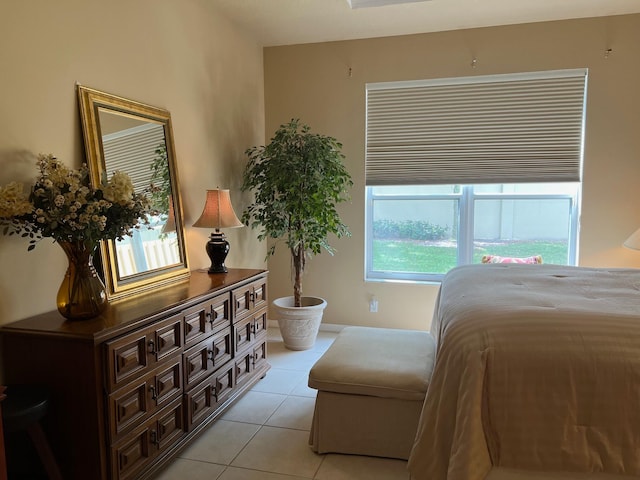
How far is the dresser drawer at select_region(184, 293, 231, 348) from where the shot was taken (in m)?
2.35

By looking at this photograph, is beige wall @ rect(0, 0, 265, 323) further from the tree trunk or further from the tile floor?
the tile floor

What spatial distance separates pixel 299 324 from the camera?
3824mm

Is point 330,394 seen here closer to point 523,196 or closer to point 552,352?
point 552,352

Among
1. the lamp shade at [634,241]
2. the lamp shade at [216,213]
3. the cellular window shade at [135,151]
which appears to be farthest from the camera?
the lamp shade at [634,241]

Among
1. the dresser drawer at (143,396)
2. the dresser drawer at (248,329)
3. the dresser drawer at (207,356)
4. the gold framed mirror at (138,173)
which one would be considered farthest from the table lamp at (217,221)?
the dresser drawer at (143,396)

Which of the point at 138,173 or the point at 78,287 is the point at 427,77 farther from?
the point at 78,287

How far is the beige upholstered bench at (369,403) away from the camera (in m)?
2.23

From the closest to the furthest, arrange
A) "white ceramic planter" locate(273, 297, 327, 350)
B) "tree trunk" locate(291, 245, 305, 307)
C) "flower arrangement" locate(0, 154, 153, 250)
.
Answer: "flower arrangement" locate(0, 154, 153, 250), "white ceramic planter" locate(273, 297, 327, 350), "tree trunk" locate(291, 245, 305, 307)

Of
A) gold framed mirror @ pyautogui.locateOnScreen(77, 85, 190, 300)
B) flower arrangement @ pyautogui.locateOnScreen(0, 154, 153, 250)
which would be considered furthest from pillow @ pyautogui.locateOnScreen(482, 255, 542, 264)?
flower arrangement @ pyautogui.locateOnScreen(0, 154, 153, 250)

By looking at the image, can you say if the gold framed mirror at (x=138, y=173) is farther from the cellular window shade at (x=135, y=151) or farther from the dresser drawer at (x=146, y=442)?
the dresser drawer at (x=146, y=442)

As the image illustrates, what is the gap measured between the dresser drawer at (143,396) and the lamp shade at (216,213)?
1.02m

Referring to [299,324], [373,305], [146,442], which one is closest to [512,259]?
[373,305]

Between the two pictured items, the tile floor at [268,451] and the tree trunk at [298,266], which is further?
the tree trunk at [298,266]

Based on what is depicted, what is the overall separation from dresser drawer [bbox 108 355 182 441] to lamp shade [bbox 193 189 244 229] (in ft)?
3.34
